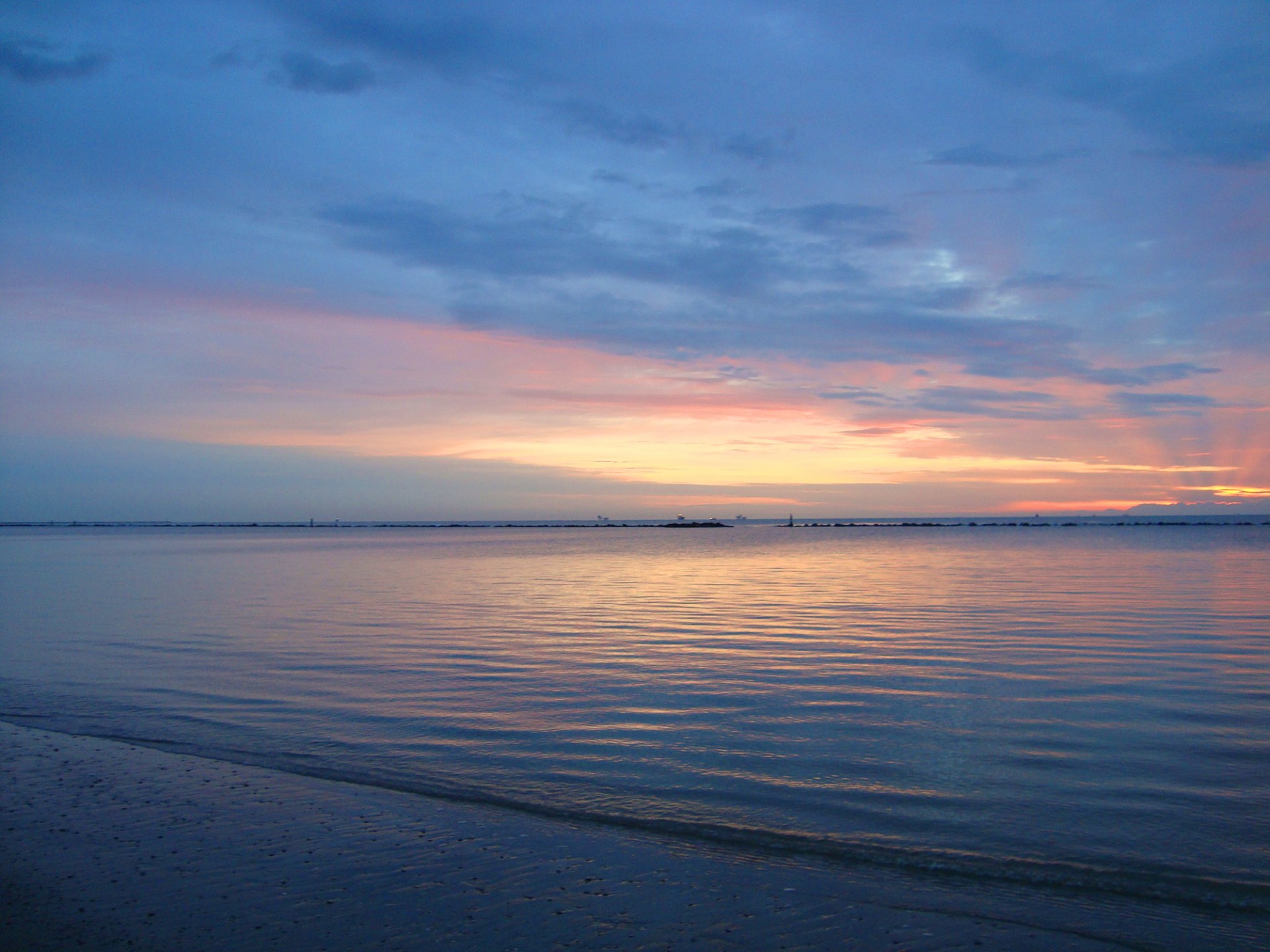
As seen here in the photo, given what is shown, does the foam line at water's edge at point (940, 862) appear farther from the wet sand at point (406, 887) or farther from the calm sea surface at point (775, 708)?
the wet sand at point (406, 887)

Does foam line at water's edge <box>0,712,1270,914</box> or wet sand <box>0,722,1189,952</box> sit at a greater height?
wet sand <box>0,722,1189,952</box>

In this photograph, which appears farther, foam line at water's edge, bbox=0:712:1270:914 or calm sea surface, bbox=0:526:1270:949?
calm sea surface, bbox=0:526:1270:949

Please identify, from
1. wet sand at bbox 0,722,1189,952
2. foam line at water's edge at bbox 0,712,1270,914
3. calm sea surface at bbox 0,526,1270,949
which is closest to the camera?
wet sand at bbox 0,722,1189,952

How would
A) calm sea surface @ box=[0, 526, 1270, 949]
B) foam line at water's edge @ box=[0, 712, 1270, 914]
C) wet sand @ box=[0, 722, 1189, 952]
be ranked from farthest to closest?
calm sea surface @ box=[0, 526, 1270, 949], foam line at water's edge @ box=[0, 712, 1270, 914], wet sand @ box=[0, 722, 1189, 952]

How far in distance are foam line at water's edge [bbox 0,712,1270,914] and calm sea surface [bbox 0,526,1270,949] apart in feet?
0.10

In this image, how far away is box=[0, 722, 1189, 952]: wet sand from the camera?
6.43 meters

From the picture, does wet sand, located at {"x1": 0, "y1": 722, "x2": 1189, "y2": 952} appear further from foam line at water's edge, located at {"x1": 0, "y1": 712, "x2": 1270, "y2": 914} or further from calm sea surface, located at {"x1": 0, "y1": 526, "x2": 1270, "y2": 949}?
calm sea surface, located at {"x1": 0, "y1": 526, "x2": 1270, "y2": 949}

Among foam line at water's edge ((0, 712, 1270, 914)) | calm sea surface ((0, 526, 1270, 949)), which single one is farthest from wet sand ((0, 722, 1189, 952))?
calm sea surface ((0, 526, 1270, 949))

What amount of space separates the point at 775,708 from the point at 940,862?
6264 millimetres

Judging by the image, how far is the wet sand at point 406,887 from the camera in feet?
21.1

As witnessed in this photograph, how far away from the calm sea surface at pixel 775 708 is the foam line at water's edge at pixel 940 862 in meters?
0.03

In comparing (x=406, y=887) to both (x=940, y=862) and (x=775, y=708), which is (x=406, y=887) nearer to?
(x=940, y=862)

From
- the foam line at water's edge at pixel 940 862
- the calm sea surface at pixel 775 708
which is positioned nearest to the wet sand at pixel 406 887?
the foam line at water's edge at pixel 940 862

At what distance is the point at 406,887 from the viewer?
7.28 meters
